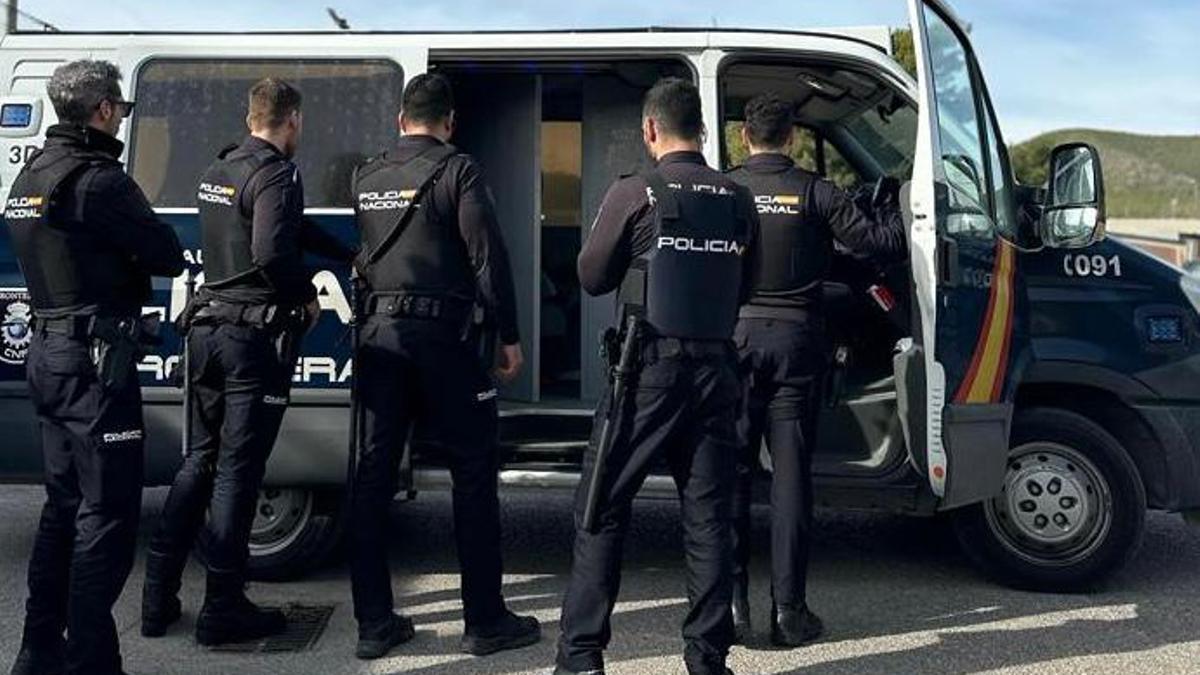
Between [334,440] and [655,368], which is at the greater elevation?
[655,368]

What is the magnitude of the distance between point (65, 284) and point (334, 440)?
1464 millimetres

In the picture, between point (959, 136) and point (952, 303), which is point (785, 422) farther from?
point (959, 136)

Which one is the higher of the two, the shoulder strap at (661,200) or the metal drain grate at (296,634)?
the shoulder strap at (661,200)

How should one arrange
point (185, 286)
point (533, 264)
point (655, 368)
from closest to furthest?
point (655, 368), point (185, 286), point (533, 264)

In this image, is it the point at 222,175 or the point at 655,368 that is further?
the point at 222,175

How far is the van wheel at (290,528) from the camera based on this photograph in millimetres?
5250

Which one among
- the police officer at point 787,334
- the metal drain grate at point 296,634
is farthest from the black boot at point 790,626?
the metal drain grate at point 296,634

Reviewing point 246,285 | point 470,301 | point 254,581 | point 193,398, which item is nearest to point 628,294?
point 470,301

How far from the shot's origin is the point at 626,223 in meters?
3.87

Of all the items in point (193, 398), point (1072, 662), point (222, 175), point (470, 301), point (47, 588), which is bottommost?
point (1072, 662)

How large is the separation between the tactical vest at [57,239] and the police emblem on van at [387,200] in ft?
2.77

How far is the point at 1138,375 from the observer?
5152mm

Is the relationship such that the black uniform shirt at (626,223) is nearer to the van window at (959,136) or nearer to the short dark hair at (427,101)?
the short dark hair at (427,101)

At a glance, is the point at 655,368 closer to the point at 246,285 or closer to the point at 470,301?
the point at 470,301
